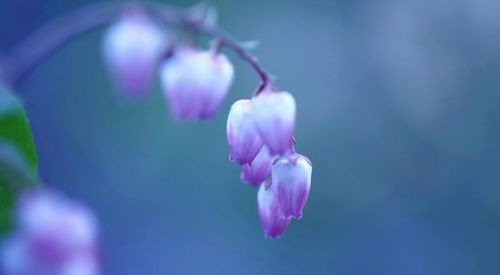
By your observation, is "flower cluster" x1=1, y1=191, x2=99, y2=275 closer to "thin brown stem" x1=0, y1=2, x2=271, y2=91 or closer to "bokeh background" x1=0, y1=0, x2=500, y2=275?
"thin brown stem" x1=0, y1=2, x2=271, y2=91

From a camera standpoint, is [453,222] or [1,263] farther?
[453,222]

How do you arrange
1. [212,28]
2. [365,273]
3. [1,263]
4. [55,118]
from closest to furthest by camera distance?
1. [1,263]
2. [212,28]
3. [365,273]
4. [55,118]

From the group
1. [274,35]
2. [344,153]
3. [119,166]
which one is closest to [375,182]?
[344,153]

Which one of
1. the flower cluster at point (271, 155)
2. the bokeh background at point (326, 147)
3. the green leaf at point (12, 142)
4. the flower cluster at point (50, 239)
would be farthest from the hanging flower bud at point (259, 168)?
the bokeh background at point (326, 147)

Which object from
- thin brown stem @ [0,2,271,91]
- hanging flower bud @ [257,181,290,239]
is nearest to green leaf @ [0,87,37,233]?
thin brown stem @ [0,2,271,91]

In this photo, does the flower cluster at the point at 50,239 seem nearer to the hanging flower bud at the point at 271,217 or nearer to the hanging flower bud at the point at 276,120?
the hanging flower bud at the point at 276,120

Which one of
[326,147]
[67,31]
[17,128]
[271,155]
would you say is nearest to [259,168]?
[271,155]

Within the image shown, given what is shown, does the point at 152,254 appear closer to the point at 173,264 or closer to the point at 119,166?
the point at 173,264
